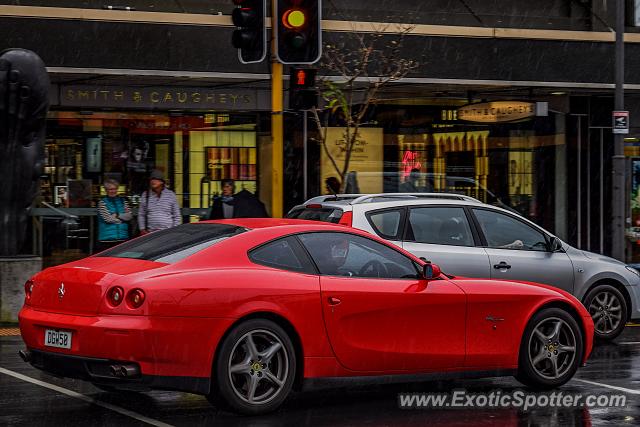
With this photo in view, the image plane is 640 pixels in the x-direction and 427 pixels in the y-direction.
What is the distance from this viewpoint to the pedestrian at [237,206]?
17.9 m

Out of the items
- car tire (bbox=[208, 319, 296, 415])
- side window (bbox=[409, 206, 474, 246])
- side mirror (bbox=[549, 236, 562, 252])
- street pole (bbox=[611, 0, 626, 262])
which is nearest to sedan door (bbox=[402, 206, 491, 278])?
side window (bbox=[409, 206, 474, 246])

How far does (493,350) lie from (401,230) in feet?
9.90

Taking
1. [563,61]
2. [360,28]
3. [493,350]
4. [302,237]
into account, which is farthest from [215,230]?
[563,61]

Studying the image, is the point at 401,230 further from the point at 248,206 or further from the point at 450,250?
the point at 248,206

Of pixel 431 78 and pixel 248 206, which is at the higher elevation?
pixel 431 78

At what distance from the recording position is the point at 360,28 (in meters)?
20.1

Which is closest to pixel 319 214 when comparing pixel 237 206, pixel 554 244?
pixel 554 244

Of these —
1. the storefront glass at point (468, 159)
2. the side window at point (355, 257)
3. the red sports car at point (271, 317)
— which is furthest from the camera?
the storefront glass at point (468, 159)

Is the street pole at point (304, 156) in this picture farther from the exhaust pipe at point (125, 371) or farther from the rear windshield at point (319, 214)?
the exhaust pipe at point (125, 371)

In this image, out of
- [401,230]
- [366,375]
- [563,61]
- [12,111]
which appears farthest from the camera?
[563,61]

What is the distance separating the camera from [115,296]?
315 inches

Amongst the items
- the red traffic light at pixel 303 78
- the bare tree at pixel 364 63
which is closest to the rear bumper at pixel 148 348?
the red traffic light at pixel 303 78

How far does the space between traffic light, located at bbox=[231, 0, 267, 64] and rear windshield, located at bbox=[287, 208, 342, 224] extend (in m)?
1.66
